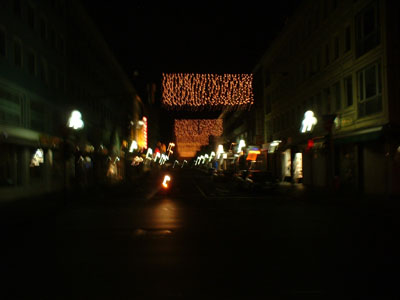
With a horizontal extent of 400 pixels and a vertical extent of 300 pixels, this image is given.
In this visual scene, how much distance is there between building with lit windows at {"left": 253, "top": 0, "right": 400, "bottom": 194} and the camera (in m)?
22.6

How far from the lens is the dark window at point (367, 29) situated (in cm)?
2392

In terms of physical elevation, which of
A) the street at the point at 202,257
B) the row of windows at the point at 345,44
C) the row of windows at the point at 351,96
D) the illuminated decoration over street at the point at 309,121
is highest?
the row of windows at the point at 345,44

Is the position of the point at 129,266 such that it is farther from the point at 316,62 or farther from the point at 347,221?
the point at 316,62

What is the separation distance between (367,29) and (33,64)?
2050 cm

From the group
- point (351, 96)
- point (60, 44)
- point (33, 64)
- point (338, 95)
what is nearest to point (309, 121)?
point (338, 95)

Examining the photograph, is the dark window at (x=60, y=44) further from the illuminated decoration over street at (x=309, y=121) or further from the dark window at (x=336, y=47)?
the dark window at (x=336, y=47)

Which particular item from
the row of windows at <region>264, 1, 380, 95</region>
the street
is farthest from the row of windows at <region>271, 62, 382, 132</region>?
the street

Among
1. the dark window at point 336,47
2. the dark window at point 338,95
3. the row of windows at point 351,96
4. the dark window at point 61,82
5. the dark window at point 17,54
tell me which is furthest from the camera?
the dark window at point 61,82

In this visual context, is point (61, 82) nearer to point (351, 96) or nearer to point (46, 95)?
point (46, 95)

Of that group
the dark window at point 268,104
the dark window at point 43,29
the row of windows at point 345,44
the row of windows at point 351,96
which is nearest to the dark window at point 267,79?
the dark window at point 268,104

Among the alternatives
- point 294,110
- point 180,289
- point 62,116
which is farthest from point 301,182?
point 180,289

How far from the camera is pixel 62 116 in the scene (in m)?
34.3

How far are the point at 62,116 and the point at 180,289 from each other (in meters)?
29.8

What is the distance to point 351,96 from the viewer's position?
92.0 ft
